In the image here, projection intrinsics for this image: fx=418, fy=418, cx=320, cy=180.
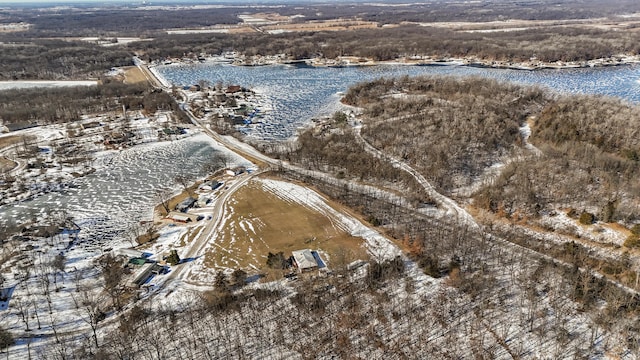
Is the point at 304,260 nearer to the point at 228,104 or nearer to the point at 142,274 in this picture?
the point at 142,274

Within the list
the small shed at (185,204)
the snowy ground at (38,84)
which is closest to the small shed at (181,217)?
the small shed at (185,204)

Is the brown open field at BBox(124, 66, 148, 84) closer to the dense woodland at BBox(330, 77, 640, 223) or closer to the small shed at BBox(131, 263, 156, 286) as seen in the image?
the dense woodland at BBox(330, 77, 640, 223)

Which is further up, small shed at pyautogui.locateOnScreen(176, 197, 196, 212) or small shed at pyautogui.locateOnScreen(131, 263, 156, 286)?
small shed at pyautogui.locateOnScreen(176, 197, 196, 212)

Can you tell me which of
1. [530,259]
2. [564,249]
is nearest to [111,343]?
[530,259]

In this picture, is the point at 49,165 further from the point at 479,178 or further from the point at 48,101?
the point at 479,178

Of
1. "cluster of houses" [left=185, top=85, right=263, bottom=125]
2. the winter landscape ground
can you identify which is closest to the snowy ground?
the winter landscape ground

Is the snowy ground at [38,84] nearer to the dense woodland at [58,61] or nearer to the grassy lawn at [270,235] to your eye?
the dense woodland at [58,61]

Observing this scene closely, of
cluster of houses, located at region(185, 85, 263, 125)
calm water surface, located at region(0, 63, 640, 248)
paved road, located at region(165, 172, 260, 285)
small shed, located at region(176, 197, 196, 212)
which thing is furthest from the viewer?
cluster of houses, located at region(185, 85, 263, 125)
